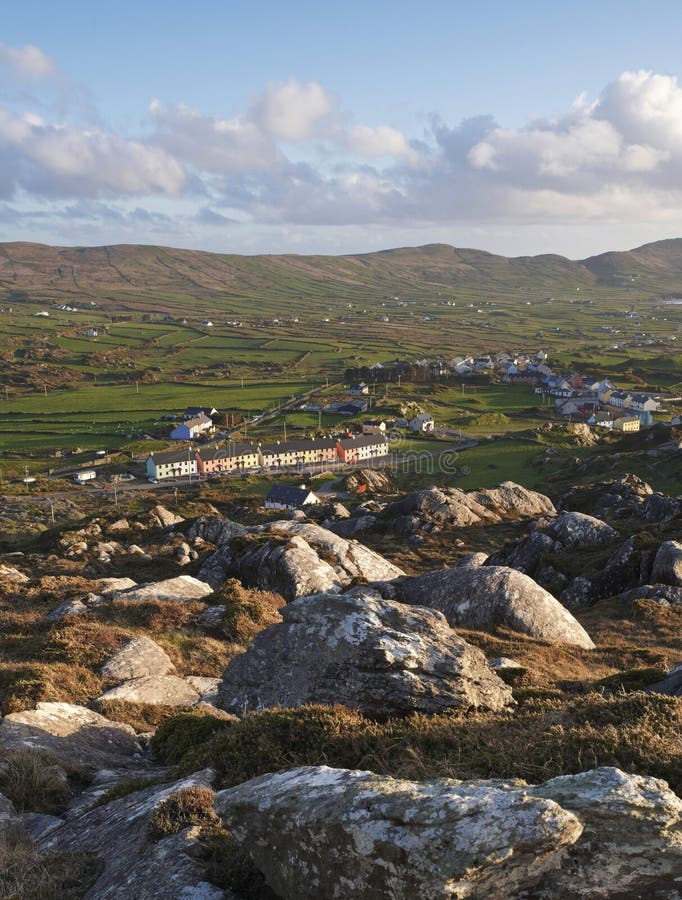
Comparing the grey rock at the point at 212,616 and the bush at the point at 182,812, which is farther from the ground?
the bush at the point at 182,812

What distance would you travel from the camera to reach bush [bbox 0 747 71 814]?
11.9m

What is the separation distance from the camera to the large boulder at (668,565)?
3753 centimetres

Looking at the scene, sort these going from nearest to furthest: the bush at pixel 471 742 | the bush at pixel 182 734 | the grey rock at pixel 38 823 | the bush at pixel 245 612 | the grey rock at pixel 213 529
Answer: the bush at pixel 471 742 < the grey rock at pixel 38 823 < the bush at pixel 182 734 < the bush at pixel 245 612 < the grey rock at pixel 213 529

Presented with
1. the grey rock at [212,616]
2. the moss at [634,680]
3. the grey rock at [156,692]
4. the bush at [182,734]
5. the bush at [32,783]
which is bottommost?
the grey rock at [212,616]

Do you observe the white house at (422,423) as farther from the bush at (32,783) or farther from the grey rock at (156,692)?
the bush at (32,783)

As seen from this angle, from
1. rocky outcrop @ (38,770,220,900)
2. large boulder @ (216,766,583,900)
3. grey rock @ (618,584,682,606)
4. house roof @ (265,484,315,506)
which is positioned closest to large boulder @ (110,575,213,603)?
rocky outcrop @ (38,770,220,900)

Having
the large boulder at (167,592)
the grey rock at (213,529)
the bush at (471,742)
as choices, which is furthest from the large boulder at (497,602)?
the grey rock at (213,529)

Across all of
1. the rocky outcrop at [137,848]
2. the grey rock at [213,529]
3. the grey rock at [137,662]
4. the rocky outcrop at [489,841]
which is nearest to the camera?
the rocky outcrop at [489,841]

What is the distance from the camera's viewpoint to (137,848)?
30.4 ft

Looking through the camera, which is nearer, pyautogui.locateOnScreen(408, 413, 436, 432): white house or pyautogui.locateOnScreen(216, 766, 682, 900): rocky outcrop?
pyautogui.locateOnScreen(216, 766, 682, 900): rocky outcrop

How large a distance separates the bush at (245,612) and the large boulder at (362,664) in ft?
26.0

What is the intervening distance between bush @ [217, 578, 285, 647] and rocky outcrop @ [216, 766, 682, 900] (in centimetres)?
1828

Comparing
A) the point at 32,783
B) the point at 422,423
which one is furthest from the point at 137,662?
the point at 422,423

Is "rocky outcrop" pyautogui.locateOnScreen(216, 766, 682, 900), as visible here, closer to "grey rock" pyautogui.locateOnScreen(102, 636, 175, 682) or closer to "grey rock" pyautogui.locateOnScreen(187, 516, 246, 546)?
"grey rock" pyautogui.locateOnScreen(102, 636, 175, 682)
